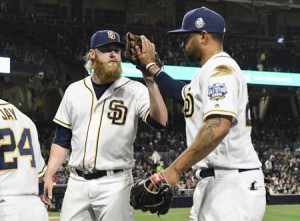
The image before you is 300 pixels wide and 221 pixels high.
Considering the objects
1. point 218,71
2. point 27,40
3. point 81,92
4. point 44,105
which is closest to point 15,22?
point 27,40

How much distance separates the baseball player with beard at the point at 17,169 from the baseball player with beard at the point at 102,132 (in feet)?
0.90

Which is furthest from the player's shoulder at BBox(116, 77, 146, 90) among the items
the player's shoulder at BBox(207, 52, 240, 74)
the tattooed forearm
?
the tattooed forearm

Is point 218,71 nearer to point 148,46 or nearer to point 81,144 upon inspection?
point 148,46

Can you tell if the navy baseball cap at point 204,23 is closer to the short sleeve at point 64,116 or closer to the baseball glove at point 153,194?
the baseball glove at point 153,194

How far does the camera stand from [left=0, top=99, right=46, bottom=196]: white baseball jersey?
12.6 feet

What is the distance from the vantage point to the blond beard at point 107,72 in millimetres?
4320

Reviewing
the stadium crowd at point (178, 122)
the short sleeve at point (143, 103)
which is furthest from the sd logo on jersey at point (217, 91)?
the stadium crowd at point (178, 122)

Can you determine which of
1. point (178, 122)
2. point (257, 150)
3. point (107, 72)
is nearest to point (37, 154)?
point (107, 72)

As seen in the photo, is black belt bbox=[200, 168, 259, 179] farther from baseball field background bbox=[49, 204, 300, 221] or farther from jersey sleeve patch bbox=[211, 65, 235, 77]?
baseball field background bbox=[49, 204, 300, 221]

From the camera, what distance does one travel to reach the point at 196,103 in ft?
10.3

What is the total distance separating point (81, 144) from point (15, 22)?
22596mm

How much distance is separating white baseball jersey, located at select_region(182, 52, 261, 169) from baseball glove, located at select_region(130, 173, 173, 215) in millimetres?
341

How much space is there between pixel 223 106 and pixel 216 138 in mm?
189

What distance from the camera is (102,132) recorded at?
4164mm
